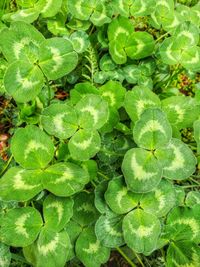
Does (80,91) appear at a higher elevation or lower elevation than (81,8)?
lower

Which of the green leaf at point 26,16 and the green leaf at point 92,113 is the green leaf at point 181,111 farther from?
the green leaf at point 26,16

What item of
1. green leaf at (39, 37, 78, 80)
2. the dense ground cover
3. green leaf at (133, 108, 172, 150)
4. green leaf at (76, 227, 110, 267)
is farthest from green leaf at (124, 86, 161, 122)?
green leaf at (76, 227, 110, 267)

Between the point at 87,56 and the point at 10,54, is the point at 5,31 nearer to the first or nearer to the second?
the point at 10,54

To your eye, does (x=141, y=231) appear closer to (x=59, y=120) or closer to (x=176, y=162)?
(x=176, y=162)

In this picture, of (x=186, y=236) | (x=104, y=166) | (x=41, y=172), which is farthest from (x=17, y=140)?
(x=186, y=236)

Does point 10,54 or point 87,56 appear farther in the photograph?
point 87,56

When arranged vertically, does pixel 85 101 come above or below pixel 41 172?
above

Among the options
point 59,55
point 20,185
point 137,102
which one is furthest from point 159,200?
point 59,55

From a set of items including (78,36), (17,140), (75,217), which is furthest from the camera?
(78,36)

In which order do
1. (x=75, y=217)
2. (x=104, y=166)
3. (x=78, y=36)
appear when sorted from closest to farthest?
(x=75, y=217) → (x=104, y=166) → (x=78, y=36)
